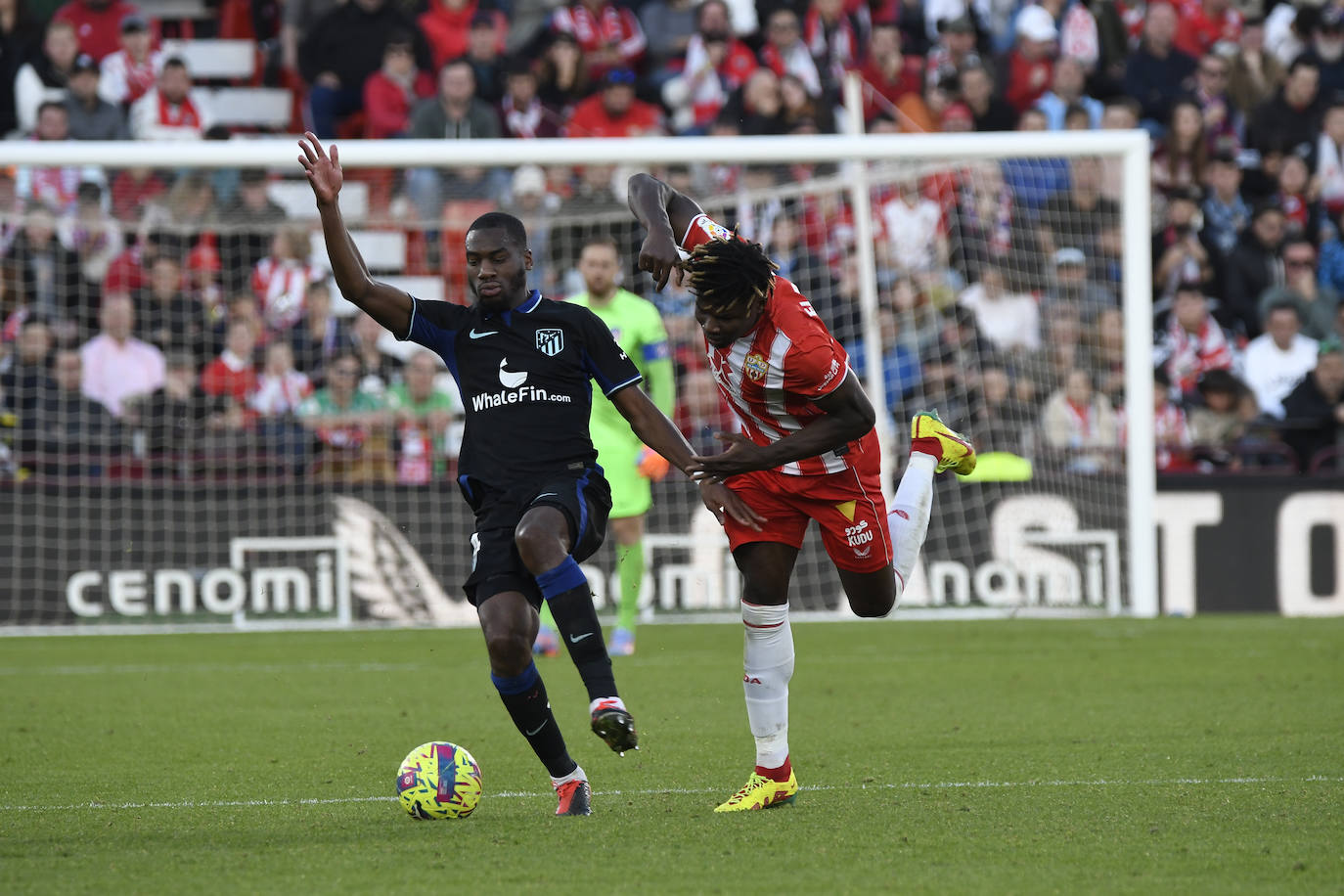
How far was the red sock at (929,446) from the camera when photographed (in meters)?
7.66

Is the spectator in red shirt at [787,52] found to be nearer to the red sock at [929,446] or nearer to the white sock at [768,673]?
the red sock at [929,446]

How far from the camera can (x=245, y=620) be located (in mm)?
13961

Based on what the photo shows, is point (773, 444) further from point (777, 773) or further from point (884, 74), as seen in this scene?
point (884, 74)

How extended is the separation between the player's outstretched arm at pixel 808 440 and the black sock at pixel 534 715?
89 centimetres

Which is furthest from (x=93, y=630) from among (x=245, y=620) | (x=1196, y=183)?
(x=1196, y=183)

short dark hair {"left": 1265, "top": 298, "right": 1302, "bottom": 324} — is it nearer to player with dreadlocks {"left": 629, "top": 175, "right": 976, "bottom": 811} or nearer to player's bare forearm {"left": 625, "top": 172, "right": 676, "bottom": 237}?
player with dreadlocks {"left": 629, "top": 175, "right": 976, "bottom": 811}

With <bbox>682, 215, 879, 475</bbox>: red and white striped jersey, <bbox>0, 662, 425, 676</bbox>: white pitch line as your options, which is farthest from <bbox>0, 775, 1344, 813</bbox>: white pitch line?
<bbox>0, 662, 425, 676</bbox>: white pitch line

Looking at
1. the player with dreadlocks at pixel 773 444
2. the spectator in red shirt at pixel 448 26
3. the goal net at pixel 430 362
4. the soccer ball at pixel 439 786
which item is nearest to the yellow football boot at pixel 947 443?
the player with dreadlocks at pixel 773 444

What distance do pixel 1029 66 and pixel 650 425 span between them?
45.7 ft

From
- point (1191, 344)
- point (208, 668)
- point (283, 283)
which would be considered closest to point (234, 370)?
point (283, 283)

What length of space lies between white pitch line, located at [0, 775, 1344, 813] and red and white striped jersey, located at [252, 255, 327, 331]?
983cm

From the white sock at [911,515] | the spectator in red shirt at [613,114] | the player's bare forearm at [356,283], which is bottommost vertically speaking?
the white sock at [911,515]

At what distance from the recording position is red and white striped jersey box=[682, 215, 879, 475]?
5949 millimetres

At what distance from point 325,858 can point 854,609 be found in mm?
2581
